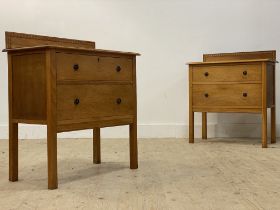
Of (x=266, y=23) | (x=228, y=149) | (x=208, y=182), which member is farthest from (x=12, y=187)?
(x=266, y=23)

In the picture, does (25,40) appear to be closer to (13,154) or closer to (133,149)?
(13,154)

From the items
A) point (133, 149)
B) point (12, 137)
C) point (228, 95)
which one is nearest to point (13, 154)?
point (12, 137)

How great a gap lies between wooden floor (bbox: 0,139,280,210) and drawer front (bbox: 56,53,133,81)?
26.8 inches

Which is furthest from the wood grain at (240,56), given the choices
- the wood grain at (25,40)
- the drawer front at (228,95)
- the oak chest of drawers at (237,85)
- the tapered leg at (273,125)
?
the wood grain at (25,40)

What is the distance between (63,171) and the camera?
3197 millimetres

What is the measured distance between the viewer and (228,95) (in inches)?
184

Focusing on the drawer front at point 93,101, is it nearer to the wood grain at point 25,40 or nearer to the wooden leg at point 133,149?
the wooden leg at point 133,149

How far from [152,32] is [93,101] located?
2695 mm

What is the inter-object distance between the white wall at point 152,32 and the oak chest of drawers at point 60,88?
225cm

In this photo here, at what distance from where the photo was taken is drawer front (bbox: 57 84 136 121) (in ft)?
8.81

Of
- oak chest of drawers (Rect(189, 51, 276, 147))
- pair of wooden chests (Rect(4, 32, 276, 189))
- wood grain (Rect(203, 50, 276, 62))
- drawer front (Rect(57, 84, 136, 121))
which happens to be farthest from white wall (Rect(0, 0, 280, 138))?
drawer front (Rect(57, 84, 136, 121))

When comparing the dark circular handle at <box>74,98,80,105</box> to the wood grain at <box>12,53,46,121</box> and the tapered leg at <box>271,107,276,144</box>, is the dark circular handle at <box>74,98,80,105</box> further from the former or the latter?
the tapered leg at <box>271,107,276,144</box>

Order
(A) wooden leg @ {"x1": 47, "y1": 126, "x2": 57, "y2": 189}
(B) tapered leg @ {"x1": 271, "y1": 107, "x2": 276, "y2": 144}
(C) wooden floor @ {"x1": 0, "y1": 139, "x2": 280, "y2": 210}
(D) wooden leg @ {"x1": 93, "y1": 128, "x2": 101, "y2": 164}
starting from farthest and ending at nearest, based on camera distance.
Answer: (B) tapered leg @ {"x1": 271, "y1": 107, "x2": 276, "y2": 144} → (D) wooden leg @ {"x1": 93, "y1": 128, "x2": 101, "y2": 164} → (A) wooden leg @ {"x1": 47, "y1": 126, "x2": 57, "y2": 189} → (C) wooden floor @ {"x1": 0, "y1": 139, "x2": 280, "y2": 210}

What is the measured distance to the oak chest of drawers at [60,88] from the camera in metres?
2.61
